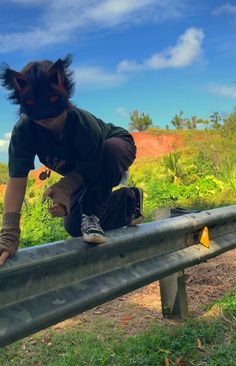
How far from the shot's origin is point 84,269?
270 cm

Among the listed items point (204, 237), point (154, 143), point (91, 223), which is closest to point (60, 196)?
point (91, 223)

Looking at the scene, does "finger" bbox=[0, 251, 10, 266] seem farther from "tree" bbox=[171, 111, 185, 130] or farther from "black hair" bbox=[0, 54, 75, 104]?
"tree" bbox=[171, 111, 185, 130]

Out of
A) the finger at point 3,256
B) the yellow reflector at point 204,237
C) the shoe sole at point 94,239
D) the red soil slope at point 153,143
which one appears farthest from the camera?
the red soil slope at point 153,143

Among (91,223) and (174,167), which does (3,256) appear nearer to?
(91,223)

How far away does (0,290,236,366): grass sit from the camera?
3.00m

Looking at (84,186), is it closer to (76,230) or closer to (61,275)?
(76,230)

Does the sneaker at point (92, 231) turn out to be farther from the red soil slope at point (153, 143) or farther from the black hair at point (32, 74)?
the red soil slope at point (153, 143)

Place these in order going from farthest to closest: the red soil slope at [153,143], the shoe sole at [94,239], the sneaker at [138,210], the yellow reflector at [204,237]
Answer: the red soil slope at [153,143]
the yellow reflector at [204,237]
the sneaker at [138,210]
the shoe sole at [94,239]

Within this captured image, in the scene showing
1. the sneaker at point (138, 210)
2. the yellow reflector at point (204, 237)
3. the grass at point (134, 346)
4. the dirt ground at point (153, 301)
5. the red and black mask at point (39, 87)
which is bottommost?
the dirt ground at point (153, 301)

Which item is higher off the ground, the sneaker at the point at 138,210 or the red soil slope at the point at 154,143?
the sneaker at the point at 138,210

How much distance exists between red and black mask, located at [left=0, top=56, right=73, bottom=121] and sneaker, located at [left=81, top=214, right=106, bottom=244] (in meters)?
0.69

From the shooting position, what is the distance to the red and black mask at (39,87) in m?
2.80

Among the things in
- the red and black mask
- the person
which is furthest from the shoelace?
the red and black mask

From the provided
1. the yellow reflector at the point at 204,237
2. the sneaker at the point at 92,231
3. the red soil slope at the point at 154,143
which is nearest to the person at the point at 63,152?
the sneaker at the point at 92,231
